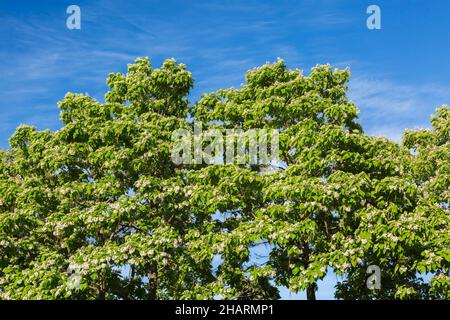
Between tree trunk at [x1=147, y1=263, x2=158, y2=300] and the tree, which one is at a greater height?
the tree

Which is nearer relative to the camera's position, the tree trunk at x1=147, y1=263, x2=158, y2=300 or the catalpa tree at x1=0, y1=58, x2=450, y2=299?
the catalpa tree at x1=0, y1=58, x2=450, y2=299

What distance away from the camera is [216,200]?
20734 mm

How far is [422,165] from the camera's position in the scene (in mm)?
26328

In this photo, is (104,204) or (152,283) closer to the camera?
(104,204)

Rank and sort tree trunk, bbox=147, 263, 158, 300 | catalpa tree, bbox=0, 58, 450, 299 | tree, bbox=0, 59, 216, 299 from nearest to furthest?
catalpa tree, bbox=0, 58, 450, 299
tree, bbox=0, 59, 216, 299
tree trunk, bbox=147, 263, 158, 300

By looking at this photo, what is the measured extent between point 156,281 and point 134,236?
341 cm

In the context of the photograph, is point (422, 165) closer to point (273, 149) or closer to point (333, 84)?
point (333, 84)

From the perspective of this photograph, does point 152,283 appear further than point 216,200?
Yes

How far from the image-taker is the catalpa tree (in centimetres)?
1969

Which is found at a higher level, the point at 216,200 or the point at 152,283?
the point at 216,200

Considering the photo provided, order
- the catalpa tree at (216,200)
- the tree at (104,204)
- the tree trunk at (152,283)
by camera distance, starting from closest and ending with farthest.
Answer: the catalpa tree at (216,200) → the tree at (104,204) → the tree trunk at (152,283)

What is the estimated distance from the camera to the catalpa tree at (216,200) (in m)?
19.7
